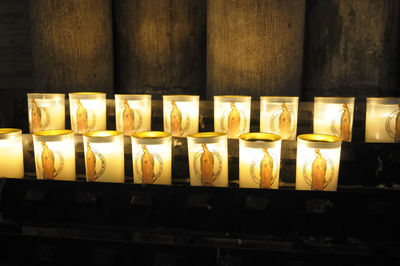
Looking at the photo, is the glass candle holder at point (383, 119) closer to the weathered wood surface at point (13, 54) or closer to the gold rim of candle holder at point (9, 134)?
the gold rim of candle holder at point (9, 134)

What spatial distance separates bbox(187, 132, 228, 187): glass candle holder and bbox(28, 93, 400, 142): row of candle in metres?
0.23

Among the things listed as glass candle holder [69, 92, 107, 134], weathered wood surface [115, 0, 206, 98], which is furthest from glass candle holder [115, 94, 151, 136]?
weathered wood surface [115, 0, 206, 98]

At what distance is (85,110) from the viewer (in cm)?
145

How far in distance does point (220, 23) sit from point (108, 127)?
0.73 m

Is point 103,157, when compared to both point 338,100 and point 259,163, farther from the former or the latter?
point 338,100

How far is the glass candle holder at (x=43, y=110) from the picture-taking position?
1.48 m

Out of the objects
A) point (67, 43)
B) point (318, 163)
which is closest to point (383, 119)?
point (318, 163)

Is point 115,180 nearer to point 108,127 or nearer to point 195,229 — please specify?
point 195,229

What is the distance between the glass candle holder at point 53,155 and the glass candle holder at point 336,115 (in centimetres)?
94

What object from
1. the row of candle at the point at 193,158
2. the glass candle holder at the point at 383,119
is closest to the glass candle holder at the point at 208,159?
the row of candle at the point at 193,158

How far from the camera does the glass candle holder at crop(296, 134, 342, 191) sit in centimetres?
108

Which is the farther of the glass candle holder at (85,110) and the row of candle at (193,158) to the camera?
the glass candle holder at (85,110)

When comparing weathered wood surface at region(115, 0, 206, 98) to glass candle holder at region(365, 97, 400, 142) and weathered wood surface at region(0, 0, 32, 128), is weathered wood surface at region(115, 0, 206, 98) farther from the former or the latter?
glass candle holder at region(365, 97, 400, 142)

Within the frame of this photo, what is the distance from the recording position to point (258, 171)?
1111 millimetres
